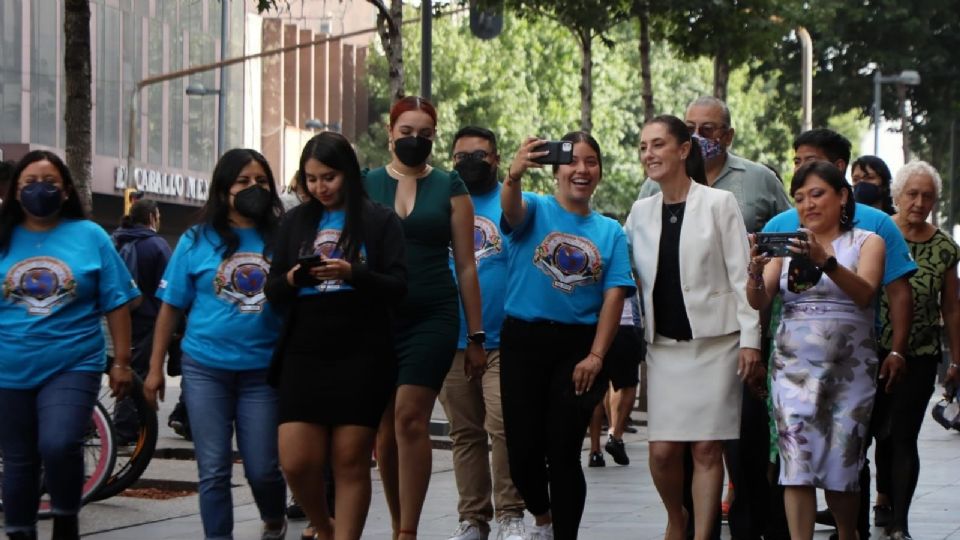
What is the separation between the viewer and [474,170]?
30.6 ft

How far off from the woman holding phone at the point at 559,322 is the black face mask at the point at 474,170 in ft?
3.16

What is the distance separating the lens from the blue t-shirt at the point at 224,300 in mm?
7650

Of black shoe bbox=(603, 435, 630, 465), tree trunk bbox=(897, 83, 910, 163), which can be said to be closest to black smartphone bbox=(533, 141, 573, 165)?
black shoe bbox=(603, 435, 630, 465)

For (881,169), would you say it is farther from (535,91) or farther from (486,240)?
(535,91)

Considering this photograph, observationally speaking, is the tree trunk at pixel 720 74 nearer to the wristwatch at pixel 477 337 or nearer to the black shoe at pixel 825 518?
the black shoe at pixel 825 518

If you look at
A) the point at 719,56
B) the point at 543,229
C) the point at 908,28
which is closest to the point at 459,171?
the point at 543,229

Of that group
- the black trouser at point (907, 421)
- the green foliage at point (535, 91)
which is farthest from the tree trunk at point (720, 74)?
the green foliage at point (535, 91)

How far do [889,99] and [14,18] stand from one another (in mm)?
18350

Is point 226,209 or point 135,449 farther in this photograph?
point 135,449

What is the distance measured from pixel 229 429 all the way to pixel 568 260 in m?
1.64

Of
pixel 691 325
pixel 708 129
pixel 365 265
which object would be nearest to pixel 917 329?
pixel 708 129

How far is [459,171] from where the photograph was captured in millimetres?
9352

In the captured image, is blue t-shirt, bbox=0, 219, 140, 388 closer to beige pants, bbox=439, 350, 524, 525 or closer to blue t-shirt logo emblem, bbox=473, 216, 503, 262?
beige pants, bbox=439, 350, 524, 525

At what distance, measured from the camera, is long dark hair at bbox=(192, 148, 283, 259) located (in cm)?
775
